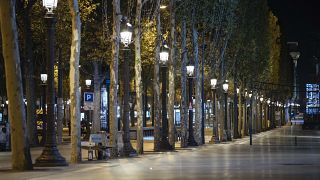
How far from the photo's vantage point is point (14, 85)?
27250mm

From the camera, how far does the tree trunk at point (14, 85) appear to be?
88.2 feet

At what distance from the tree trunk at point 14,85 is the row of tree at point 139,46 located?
3 cm

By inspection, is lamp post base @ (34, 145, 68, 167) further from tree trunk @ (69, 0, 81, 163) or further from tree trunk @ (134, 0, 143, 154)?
tree trunk @ (134, 0, 143, 154)

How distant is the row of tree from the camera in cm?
3234

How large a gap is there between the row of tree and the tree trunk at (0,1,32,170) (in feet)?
0.11

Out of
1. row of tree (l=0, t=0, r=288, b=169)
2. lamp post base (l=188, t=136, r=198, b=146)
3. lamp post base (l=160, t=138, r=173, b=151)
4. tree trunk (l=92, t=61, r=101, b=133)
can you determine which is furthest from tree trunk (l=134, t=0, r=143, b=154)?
tree trunk (l=92, t=61, r=101, b=133)

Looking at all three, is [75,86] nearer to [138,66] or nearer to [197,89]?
[138,66]

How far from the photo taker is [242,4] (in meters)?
77.2

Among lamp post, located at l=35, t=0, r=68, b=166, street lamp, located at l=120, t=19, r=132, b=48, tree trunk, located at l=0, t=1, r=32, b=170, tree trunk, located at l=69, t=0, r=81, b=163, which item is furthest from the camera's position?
street lamp, located at l=120, t=19, r=132, b=48

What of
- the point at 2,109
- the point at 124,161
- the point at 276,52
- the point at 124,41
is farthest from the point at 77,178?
the point at 276,52

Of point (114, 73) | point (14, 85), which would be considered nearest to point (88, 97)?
point (114, 73)

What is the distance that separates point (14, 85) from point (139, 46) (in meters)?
14.1

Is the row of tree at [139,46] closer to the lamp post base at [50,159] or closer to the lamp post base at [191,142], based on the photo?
the lamp post base at [50,159]

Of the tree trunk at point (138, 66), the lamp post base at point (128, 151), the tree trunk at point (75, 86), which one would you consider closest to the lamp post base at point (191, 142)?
the tree trunk at point (138, 66)
